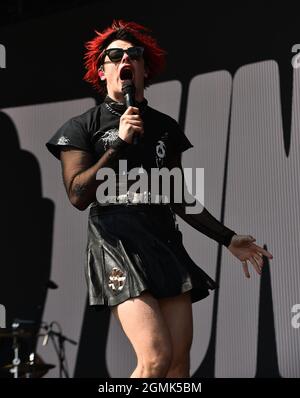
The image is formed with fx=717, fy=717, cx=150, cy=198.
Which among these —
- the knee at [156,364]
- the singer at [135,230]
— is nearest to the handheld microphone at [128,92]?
the singer at [135,230]

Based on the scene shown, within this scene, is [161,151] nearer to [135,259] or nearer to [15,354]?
[135,259]

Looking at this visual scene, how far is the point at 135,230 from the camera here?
8.11 ft

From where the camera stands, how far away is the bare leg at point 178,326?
2.45 meters

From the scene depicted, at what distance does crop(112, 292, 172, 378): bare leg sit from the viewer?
7.53 feet

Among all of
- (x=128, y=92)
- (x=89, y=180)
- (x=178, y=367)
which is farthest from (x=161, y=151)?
(x=178, y=367)

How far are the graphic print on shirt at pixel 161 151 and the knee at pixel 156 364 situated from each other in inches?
26.9

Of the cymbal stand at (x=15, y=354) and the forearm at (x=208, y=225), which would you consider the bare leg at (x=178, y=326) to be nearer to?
the forearm at (x=208, y=225)

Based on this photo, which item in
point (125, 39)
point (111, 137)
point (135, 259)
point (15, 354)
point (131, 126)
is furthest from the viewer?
point (15, 354)

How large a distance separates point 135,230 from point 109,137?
0.35 meters

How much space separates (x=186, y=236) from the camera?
4969 millimetres

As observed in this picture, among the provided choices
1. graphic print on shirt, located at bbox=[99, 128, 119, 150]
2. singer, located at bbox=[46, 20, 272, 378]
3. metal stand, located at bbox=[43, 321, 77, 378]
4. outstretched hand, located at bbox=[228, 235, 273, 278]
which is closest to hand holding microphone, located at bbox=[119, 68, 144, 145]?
singer, located at bbox=[46, 20, 272, 378]

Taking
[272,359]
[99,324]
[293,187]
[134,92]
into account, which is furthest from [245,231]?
[134,92]

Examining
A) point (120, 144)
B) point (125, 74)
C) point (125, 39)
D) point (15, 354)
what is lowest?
point (15, 354)
